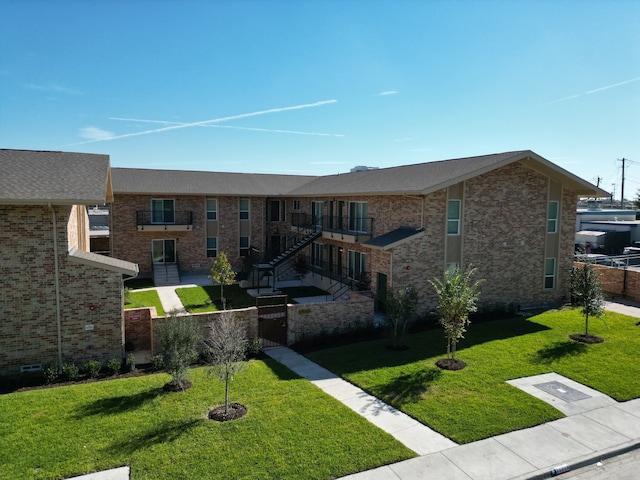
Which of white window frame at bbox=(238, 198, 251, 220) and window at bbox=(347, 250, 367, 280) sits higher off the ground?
white window frame at bbox=(238, 198, 251, 220)

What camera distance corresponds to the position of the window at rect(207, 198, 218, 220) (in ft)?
101

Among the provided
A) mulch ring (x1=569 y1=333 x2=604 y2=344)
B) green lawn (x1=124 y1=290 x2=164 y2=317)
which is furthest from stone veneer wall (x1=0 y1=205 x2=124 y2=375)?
mulch ring (x1=569 y1=333 x2=604 y2=344)

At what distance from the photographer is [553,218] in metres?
22.2

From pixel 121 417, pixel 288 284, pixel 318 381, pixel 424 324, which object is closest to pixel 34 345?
pixel 121 417

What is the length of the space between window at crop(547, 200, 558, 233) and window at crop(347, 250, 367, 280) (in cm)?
934

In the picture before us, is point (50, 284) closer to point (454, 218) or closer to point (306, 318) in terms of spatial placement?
point (306, 318)

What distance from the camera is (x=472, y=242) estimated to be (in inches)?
794

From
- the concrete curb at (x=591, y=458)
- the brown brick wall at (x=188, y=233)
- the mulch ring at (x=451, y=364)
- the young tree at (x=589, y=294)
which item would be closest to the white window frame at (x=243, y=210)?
the brown brick wall at (x=188, y=233)

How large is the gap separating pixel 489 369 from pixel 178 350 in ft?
29.6

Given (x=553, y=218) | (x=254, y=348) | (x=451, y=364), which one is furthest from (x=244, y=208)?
(x=451, y=364)

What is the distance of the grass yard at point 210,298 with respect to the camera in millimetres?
21716

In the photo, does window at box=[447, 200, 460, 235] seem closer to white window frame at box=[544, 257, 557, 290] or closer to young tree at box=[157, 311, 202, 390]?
white window frame at box=[544, 257, 557, 290]

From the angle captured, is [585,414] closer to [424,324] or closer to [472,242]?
[424,324]

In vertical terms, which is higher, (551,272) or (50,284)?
(50,284)
